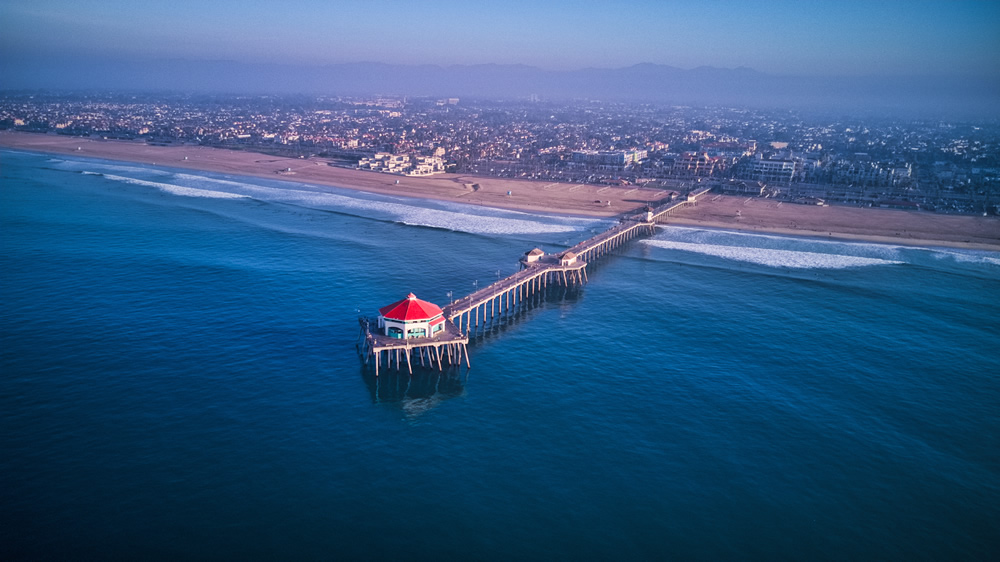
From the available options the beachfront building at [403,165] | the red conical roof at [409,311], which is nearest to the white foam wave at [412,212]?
the beachfront building at [403,165]

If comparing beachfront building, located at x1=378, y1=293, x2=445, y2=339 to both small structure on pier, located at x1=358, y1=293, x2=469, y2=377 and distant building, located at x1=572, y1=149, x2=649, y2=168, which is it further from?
distant building, located at x1=572, y1=149, x2=649, y2=168

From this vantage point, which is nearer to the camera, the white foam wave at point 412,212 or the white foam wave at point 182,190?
the white foam wave at point 412,212

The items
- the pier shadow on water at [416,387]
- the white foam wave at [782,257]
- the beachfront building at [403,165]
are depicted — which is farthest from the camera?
the beachfront building at [403,165]

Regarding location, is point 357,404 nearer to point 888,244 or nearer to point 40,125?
point 888,244

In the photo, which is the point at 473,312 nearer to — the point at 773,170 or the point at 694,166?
the point at 694,166

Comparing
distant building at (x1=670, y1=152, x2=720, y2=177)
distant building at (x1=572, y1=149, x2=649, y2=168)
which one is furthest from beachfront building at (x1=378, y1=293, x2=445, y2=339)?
distant building at (x1=572, y1=149, x2=649, y2=168)

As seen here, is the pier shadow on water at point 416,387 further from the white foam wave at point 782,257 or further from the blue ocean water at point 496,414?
the white foam wave at point 782,257

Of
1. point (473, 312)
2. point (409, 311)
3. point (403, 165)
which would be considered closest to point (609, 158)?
point (403, 165)
